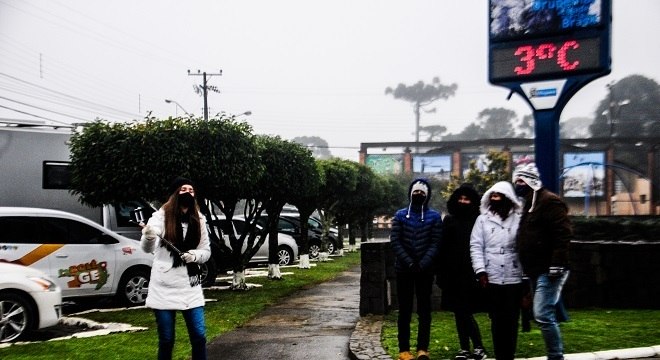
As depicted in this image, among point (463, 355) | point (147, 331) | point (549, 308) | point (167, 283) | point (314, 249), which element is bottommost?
point (314, 249)

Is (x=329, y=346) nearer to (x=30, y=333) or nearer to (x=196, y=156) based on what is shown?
(x=30, y=333)

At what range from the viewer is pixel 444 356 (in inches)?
259

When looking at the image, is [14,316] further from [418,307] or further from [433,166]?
[433,166]

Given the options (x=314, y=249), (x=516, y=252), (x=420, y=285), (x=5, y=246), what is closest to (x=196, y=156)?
(x=5, y=246)

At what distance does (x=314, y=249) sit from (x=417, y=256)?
18.9 metres

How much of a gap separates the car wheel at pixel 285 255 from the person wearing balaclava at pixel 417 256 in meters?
14.9

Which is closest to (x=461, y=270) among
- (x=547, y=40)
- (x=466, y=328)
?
(x=466, y=328)

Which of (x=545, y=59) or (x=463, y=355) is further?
(x=545, y=59)

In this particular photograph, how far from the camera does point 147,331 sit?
28.8 feet

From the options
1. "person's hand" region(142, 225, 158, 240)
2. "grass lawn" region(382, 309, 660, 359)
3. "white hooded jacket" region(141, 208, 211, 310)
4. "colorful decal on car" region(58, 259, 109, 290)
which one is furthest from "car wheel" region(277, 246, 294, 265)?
"person's hand" region(142, 225, 158, 240)

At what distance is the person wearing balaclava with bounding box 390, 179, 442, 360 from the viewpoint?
6250 mm

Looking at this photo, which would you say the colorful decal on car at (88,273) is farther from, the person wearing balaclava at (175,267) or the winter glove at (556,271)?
the winter glove at (556,271)

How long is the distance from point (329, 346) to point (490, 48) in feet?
14.8

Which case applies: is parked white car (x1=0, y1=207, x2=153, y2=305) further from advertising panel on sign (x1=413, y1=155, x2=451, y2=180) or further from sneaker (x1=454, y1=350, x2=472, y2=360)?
advertising panel on sign (x1=413, y1=155, x2=451, y2=180)
